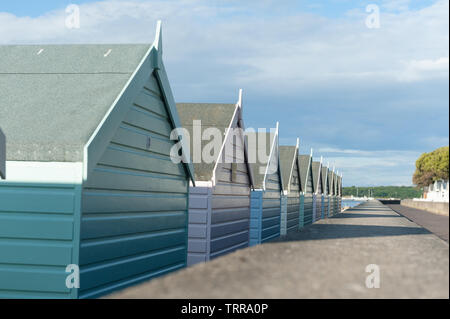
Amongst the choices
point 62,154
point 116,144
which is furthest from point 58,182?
point 116,144

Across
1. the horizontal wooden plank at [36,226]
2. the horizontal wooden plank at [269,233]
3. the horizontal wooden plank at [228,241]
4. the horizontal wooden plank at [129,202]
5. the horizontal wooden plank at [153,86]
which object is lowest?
the horizontal wooden plank at [269,233]

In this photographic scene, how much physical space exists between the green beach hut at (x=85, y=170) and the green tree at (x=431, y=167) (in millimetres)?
106142

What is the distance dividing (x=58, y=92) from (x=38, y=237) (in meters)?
2.30

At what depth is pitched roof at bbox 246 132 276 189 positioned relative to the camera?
1859 centimetres

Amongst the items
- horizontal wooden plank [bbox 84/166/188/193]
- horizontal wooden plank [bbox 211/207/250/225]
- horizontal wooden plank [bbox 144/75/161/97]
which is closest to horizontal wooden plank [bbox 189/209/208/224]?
horizontal wooden plank [bbox 211/207/250/225]

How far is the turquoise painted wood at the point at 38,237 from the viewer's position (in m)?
6.54

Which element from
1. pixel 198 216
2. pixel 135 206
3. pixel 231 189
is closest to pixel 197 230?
Answer: pixel 198 216

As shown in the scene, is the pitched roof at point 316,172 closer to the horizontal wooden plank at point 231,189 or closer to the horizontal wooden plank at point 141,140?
the horizontal wooden plank at point 231,189

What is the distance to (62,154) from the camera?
21.8 ft

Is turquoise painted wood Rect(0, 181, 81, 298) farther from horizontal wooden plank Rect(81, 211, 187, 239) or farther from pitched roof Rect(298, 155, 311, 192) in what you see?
pitched roof Rect(298, 155, 311, 192)

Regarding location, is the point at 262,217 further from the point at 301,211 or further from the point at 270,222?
the point at 301,211

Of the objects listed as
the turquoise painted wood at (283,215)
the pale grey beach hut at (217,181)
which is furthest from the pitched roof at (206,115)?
the turquoise painted wood at (283,215)

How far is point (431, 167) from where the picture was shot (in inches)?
4592
